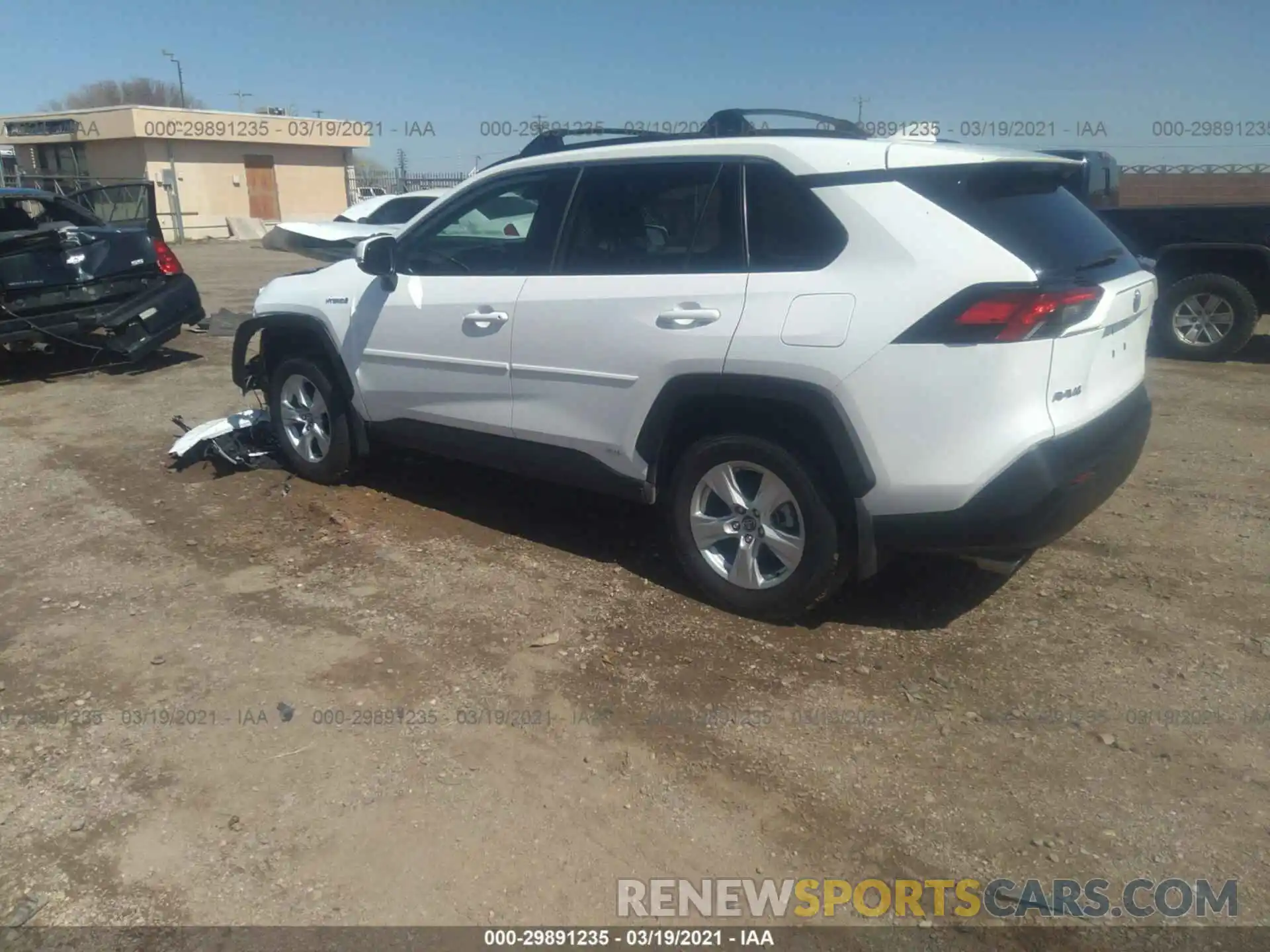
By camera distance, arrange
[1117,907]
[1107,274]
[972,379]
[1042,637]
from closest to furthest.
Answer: [1117,907]
[972,379]
[1107,274]
[1042,637]

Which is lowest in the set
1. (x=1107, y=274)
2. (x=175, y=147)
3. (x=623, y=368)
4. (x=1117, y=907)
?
(x=1117, y=907)

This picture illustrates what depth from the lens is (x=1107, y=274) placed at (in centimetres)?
363

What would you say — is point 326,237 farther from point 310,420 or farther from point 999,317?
point 999,317

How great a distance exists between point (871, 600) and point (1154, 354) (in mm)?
6810

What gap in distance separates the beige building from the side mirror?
2721cm

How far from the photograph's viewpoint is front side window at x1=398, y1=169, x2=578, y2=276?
449 centimetres

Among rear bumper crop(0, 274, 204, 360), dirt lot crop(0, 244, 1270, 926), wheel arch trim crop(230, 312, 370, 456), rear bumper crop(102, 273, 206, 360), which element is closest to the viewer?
dirt lot crop(0, 244, 1270, 926)

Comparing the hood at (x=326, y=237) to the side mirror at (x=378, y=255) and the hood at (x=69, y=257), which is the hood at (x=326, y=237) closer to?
the hood at (x=69, y=257)

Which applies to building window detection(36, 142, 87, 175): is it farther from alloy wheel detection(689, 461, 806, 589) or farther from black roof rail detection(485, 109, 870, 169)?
alloy wheel detection(689, 461, 806, 589)

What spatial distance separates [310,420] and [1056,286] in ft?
13.6

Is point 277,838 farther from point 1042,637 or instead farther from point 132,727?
point 1042,637

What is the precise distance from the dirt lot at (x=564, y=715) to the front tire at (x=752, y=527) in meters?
0.18

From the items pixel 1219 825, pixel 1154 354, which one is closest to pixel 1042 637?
pixel 1219 825

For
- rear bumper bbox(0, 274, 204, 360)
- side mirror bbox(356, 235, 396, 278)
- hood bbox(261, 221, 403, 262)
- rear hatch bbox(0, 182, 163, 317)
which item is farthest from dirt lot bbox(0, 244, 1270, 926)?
hood bbox(261, 221, 403, 262)
